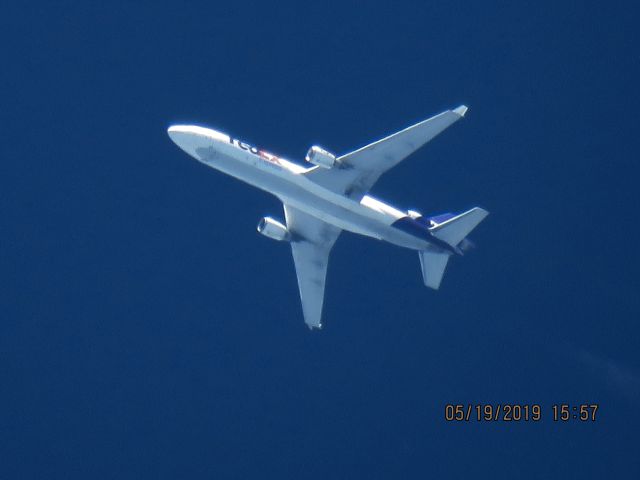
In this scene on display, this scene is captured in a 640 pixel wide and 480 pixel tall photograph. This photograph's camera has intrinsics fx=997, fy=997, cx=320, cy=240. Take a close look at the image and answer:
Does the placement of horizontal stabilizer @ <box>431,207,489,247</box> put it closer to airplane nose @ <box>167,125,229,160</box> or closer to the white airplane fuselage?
the white airplane fuselage

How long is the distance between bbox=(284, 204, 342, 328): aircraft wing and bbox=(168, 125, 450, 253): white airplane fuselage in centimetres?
341

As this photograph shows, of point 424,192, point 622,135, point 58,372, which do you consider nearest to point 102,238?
point 58,372

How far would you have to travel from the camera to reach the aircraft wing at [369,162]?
8150cm

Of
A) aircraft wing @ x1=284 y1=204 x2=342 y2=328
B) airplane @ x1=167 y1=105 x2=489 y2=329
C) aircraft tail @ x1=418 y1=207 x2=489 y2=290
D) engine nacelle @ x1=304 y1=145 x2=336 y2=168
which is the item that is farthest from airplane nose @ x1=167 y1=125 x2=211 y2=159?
aircraft tail @ x1=418 y1=207 x2=489 y2=290

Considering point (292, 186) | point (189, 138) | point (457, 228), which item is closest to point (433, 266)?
point (457, 228)

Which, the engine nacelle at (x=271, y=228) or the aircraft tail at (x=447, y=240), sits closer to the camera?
the aircraft tail at (x=447, y=240)

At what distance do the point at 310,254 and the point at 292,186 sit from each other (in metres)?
9.48

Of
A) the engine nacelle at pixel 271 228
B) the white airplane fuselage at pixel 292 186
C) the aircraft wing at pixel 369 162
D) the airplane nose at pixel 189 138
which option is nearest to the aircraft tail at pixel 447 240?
the white airplane fuselage at pixel 292 186

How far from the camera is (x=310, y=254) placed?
90.7 meters

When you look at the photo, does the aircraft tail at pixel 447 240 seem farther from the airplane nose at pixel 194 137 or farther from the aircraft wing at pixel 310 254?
the airplane nose at pixel 194 137

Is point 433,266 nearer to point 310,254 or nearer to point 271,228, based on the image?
point 310,254

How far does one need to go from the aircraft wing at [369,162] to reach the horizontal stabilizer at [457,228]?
22.9ft

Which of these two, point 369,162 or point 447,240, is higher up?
point 369,162

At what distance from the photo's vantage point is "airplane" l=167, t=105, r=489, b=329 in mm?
81438
